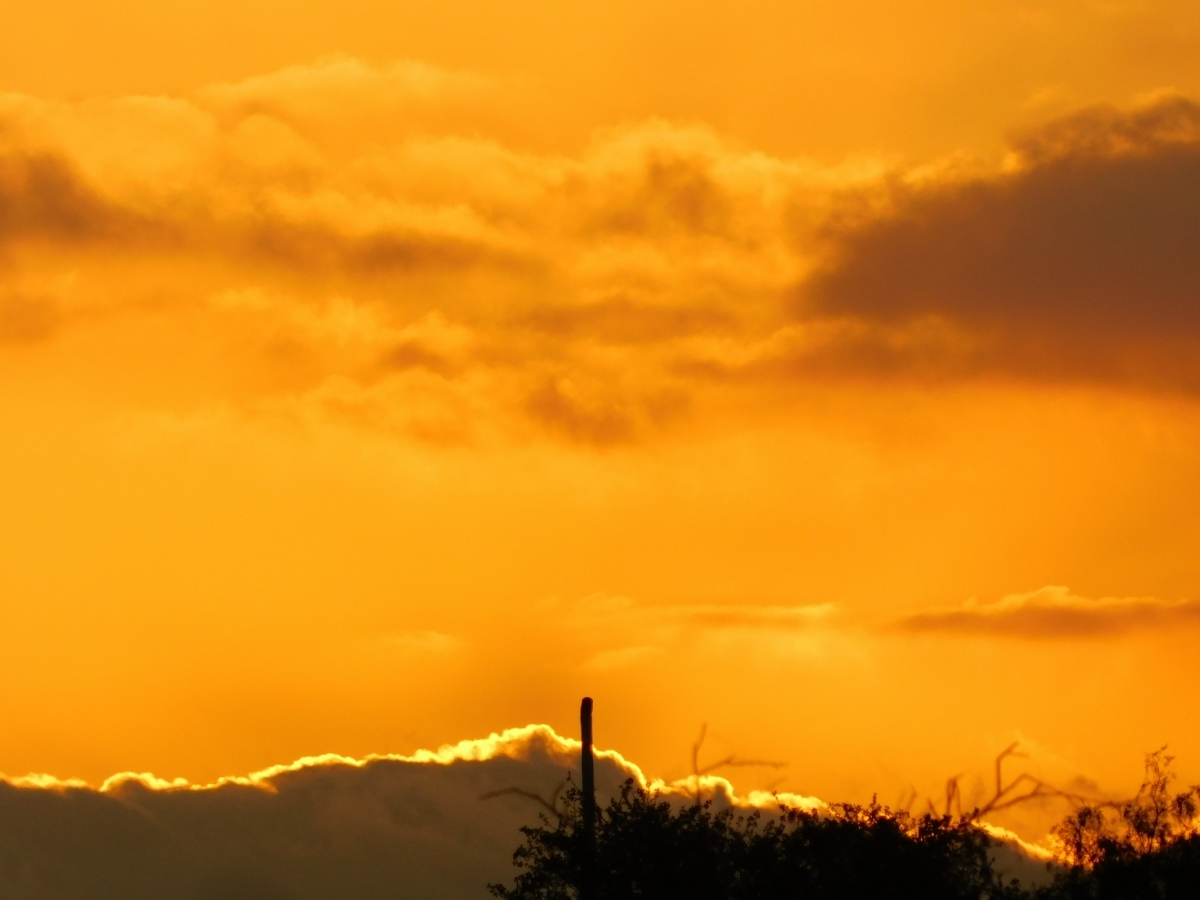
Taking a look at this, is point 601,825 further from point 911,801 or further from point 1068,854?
point 1068,854

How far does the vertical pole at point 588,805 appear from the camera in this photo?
180 ft

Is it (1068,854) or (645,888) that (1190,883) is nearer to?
(1068,854)

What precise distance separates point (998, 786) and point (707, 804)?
7.60 m

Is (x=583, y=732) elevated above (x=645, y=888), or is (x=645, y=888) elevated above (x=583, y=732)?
(x=583, y=732)

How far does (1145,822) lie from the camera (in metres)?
51.2

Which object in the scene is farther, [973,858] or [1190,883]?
[973,858]

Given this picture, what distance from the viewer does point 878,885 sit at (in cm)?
5275

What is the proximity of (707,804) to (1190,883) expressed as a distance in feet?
41.5

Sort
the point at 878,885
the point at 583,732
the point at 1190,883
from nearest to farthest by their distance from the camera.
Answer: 1. the point at 1190,883
2. the point at 878,885
3. the point at 583,732

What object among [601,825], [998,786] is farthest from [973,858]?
[601,825]

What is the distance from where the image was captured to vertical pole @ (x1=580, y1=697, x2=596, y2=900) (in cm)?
5475

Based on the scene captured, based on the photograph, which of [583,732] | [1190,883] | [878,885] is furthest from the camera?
[583,732]

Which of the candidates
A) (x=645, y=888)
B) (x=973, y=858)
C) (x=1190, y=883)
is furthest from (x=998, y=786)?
(x=645, y=888)

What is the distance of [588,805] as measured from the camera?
55500 mm
